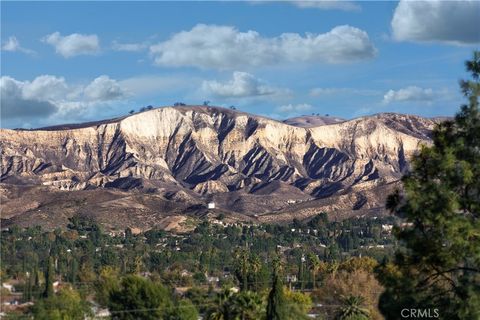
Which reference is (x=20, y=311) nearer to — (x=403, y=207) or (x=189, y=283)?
(x=189, y=283)

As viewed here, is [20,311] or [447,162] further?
[20,311]

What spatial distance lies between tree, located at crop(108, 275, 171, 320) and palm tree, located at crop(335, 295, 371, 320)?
13.1m

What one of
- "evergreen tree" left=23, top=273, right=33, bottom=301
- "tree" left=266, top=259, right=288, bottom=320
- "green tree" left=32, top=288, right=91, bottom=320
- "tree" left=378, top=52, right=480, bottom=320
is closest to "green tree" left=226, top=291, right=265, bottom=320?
"tree" left=266, top=259, right=288, bottom=320

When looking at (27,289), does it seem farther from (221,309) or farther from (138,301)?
(221,309)

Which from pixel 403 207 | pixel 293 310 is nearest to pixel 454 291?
pixel 403 207

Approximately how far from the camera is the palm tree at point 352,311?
74.7 m

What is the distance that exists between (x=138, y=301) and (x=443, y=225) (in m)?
54.3

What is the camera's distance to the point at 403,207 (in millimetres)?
25141

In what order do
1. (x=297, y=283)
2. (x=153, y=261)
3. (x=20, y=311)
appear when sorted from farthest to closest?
(x=153, y=261) → (x=297, y=283) → (x=20, y=311)

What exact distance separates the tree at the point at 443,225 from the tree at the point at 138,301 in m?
50.0

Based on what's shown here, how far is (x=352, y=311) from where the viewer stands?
248 feet

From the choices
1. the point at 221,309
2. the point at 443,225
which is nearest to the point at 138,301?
the point at 221,309

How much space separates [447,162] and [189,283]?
104 meters

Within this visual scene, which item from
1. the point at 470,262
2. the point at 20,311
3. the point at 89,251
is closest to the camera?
the point at 470,262
